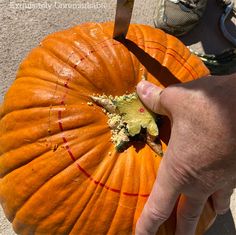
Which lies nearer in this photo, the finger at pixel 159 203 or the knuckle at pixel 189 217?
the finger at pixel 159 203

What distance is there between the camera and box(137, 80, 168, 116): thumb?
1679 mm

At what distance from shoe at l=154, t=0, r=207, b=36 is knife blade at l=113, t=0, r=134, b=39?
1.14 metres

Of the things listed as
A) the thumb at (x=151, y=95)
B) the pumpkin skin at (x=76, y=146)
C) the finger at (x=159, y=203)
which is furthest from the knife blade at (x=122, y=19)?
the finger at (x=159, y=203)

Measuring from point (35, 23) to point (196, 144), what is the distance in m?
1.95

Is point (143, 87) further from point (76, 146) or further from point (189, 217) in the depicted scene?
point (189, 217)

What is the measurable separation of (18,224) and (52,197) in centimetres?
29

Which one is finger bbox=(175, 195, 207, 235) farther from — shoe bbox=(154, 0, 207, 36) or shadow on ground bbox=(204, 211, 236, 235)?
shoe bbox=(154, 0, 207, 36)

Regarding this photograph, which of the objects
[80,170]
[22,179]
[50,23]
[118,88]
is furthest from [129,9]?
[50,23]

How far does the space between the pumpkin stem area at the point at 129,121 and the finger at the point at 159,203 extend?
0.26 metres

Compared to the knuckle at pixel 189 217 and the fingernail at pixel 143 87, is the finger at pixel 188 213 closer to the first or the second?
the knuckle at pixel 189 217

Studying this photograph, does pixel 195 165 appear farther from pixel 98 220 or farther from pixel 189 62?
pixel 189 62

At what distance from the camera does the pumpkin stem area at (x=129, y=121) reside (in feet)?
5.98

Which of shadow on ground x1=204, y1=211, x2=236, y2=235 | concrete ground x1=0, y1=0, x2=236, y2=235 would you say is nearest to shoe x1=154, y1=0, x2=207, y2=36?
concrete ground x1=0, y1=0, x2=236, y2=235

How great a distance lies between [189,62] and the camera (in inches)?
81.9
